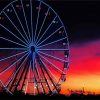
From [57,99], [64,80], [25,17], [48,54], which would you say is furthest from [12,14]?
[57,99]

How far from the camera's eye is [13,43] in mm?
23281

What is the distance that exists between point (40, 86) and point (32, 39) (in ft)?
6.79

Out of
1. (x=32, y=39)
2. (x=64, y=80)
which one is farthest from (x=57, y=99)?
(x=32, y=39)

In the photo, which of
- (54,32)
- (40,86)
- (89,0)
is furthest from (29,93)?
(89,0)

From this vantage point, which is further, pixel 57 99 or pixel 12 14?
pixel 12 14

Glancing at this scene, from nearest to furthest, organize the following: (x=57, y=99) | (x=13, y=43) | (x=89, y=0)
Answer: (x=57, y=99) → (x=89, y=0) → (x=13, y=43)

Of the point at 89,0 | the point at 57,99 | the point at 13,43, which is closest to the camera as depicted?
the point at 57,99

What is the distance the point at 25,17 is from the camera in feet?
78.1

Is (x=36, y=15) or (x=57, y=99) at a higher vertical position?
(x=36, y=15)

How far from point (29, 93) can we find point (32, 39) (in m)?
2.40

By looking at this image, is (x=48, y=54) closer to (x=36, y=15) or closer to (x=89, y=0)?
(x=36, y=15)

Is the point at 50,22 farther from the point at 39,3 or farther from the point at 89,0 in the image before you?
the point at 89,0

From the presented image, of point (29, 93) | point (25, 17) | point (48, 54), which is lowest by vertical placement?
point (29, 93)

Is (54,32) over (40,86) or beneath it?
over
